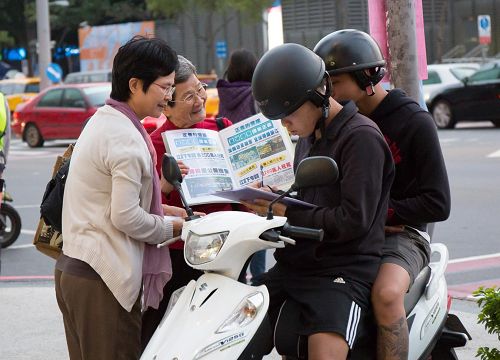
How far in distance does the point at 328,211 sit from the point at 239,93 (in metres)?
3.87

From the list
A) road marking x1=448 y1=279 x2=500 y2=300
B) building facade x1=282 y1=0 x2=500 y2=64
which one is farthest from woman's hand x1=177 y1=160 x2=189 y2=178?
building facade x1=282 y1=0 x2=500 y2=64

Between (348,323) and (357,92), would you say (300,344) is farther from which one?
(357,92)

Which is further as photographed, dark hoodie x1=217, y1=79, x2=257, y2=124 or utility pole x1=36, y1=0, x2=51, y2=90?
utility pole x1=36, y1=0, x2=51, y2=90

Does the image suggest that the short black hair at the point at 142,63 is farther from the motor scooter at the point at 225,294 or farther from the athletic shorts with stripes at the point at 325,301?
the athletic shorts with stripes at the point at 325,301

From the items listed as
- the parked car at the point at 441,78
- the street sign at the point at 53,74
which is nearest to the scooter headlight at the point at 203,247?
the parked car at the point at 441,78

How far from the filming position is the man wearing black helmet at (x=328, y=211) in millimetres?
3672

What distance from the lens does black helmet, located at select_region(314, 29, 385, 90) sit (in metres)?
4.26

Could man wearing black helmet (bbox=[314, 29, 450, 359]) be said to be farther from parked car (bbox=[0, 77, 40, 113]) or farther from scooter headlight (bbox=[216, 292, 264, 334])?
parked car (bbox=[0, 77, 40, 113])

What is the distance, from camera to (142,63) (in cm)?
392

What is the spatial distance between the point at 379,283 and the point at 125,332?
0.97m

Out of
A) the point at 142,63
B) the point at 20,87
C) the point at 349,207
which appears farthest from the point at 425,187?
the point at 20,87

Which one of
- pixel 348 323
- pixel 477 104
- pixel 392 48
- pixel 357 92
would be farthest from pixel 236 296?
pixel 477 104

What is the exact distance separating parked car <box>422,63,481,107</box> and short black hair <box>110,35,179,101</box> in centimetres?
2131

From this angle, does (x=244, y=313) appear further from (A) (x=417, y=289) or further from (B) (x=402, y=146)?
(B) (x=402, y=146)
